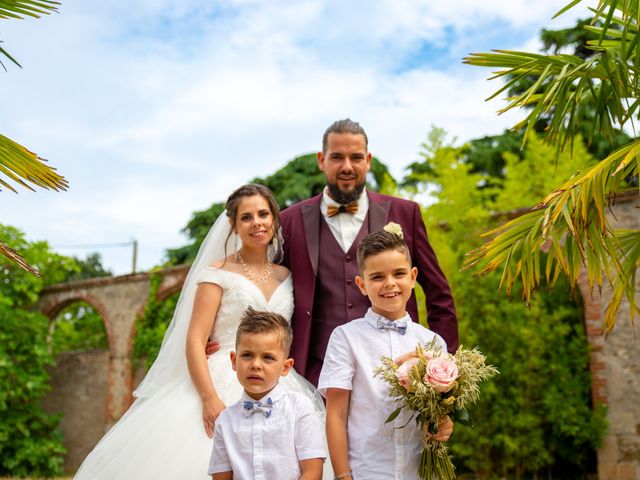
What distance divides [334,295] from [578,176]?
65.8 inches

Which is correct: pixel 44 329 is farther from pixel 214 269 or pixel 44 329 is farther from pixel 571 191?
pixel 571 191

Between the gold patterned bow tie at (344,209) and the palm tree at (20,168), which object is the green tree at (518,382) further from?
the palm tree at (20,168)

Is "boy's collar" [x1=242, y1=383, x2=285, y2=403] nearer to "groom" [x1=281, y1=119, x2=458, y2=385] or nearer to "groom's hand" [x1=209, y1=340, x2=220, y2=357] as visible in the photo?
"groom" [x1=281, y1=119, x2=458, y2=385]

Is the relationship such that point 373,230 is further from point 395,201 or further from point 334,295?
point 334,295

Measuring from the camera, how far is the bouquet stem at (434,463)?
8.46ft

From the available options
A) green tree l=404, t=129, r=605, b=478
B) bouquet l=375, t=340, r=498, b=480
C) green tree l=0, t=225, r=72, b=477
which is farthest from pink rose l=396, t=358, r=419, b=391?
green tree l=0, t=225, r=72, b=477

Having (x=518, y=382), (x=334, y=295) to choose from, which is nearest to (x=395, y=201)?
(x=334, y=295)

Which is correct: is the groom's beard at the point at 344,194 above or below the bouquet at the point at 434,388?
above

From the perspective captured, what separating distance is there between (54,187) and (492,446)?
7488 mm

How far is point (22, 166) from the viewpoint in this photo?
3100mm

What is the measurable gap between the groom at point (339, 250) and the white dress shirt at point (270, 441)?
Answer: 2.46 ft

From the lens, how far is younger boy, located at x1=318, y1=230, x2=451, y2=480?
8.72 ft

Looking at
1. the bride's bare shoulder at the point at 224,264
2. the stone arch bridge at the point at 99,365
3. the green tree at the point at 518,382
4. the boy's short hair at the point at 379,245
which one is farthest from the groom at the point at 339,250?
the stone arch bridge at the point at 99,365

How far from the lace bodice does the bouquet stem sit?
46.4 inches
